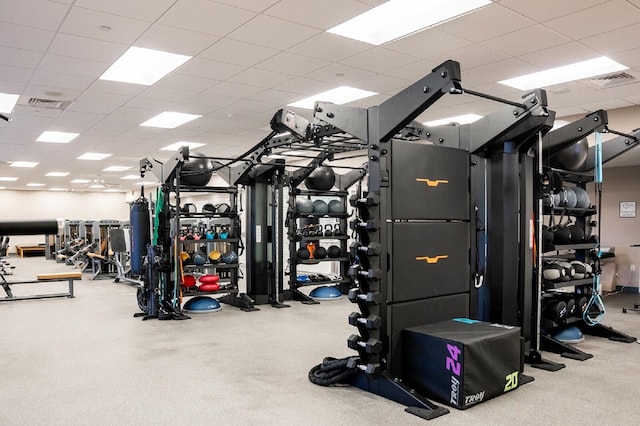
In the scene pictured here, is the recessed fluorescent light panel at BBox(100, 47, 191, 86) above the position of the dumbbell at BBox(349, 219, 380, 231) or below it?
above

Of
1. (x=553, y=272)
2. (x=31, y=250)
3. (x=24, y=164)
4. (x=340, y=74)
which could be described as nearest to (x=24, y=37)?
(x=340, y=74)

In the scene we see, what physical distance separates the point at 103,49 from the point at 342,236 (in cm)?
451

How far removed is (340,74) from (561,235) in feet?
9.61

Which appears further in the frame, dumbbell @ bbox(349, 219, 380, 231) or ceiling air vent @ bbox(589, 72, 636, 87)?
ceiling air vent @ bbox(589, 72, 636, 87)

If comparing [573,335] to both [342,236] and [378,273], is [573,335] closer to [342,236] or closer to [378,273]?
[378,273]

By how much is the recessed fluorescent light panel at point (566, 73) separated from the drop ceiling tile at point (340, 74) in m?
1.71

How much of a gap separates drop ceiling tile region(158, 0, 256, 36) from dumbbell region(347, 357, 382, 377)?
111 inches

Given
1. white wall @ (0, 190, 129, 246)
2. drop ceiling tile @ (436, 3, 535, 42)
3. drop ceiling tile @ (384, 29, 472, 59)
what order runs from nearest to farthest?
drop ceiling tile @ (436, 3, 535, 42)
drop ceiling tile @ (384, 29, 472, 59)
white wall @ (0, 190, 129, 246)

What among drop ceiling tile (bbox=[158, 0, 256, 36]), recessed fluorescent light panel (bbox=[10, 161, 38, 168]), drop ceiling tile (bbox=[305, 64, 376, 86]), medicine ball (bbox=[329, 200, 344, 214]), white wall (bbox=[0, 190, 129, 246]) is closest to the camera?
drop ceiling tile (bbox=[158, 0, 256, 36])

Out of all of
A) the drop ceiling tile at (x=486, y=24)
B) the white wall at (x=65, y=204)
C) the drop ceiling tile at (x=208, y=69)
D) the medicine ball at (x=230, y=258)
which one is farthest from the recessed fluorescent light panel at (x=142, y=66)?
the white wall at (x=65, y=204)

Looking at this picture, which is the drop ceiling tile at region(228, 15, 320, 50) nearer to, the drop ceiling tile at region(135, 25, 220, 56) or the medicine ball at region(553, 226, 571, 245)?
the drop ceiling tile at region(135, 25, 220, 56)

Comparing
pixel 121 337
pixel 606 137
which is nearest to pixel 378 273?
pixel 121 337

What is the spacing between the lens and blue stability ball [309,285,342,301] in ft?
25.3

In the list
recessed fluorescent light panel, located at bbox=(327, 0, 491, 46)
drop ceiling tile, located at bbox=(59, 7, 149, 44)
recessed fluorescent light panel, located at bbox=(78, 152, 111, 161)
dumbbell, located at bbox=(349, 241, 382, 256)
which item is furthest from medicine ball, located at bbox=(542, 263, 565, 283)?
recessed fluorescent light panel, located at bbox=(78, 152, 111, 161)
